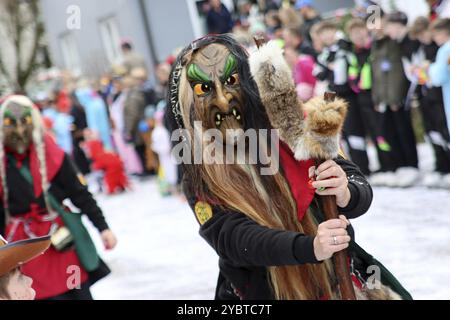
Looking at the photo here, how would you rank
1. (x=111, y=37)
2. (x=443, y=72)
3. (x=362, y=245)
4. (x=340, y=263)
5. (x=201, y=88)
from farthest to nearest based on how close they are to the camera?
1. (x=111, y=37)
2. (x=443, y=72)
3. (x=362, y=245)
4. (x=201, y=88)
5. (x=340, y=263)

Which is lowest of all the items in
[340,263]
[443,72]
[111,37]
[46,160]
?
[443,72]

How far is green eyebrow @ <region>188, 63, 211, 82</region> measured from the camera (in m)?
2.29

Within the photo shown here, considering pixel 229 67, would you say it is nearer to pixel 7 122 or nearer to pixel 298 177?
pixel 298 177

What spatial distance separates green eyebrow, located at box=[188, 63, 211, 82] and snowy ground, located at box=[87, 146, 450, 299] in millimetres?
2611

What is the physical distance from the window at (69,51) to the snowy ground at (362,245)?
14259 mm

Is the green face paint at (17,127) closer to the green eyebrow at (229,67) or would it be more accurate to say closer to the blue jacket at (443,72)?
the green eyebrow at (229,67)

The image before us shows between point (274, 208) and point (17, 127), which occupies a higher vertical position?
point (17, 127)

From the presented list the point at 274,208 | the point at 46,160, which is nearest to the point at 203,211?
the point at 274,208

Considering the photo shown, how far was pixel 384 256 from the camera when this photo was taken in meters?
5.57

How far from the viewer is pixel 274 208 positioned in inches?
89.4

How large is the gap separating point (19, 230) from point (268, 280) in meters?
2.23

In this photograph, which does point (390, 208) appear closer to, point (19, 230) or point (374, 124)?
point (374, 124)

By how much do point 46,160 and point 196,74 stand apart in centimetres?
220
